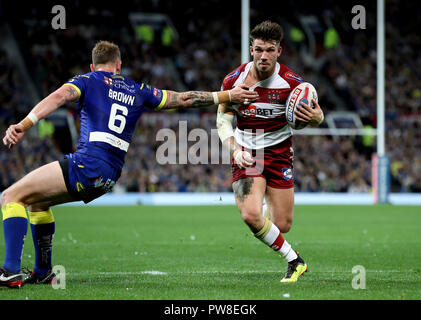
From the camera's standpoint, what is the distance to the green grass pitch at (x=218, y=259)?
5.91 m

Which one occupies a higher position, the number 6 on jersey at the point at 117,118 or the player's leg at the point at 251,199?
the number 6 on jersey at the point at 117,118

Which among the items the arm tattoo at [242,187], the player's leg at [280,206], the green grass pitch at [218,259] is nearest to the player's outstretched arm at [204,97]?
the arm tattoo at [242,187]

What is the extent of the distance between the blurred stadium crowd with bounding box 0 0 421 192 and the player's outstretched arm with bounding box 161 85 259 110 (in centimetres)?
1765

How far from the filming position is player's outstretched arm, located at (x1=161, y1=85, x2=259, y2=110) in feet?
21.6

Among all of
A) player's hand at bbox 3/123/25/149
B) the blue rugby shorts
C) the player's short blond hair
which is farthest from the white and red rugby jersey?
player's hand at bbox 3/123/25/149

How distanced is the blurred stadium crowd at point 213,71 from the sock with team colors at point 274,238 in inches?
698

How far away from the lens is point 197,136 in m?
28.1

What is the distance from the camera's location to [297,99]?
22.7 feet

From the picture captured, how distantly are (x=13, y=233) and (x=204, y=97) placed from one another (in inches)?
88.9

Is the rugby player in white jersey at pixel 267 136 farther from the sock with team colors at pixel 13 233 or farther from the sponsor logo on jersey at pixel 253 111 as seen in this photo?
the sock with team colors at pixel 13 233

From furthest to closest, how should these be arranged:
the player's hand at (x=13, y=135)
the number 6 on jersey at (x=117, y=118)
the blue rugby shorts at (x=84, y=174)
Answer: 1. the number 6 on jersey at (x=117, y=118)
2. the blue rugby shorts at (x=84, y=174)
3. the player's hand at (x=13, y=135)

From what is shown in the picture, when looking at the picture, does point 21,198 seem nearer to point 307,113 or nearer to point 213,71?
point 307,113

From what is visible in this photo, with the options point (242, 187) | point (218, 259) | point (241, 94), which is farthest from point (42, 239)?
point (218, 259)
